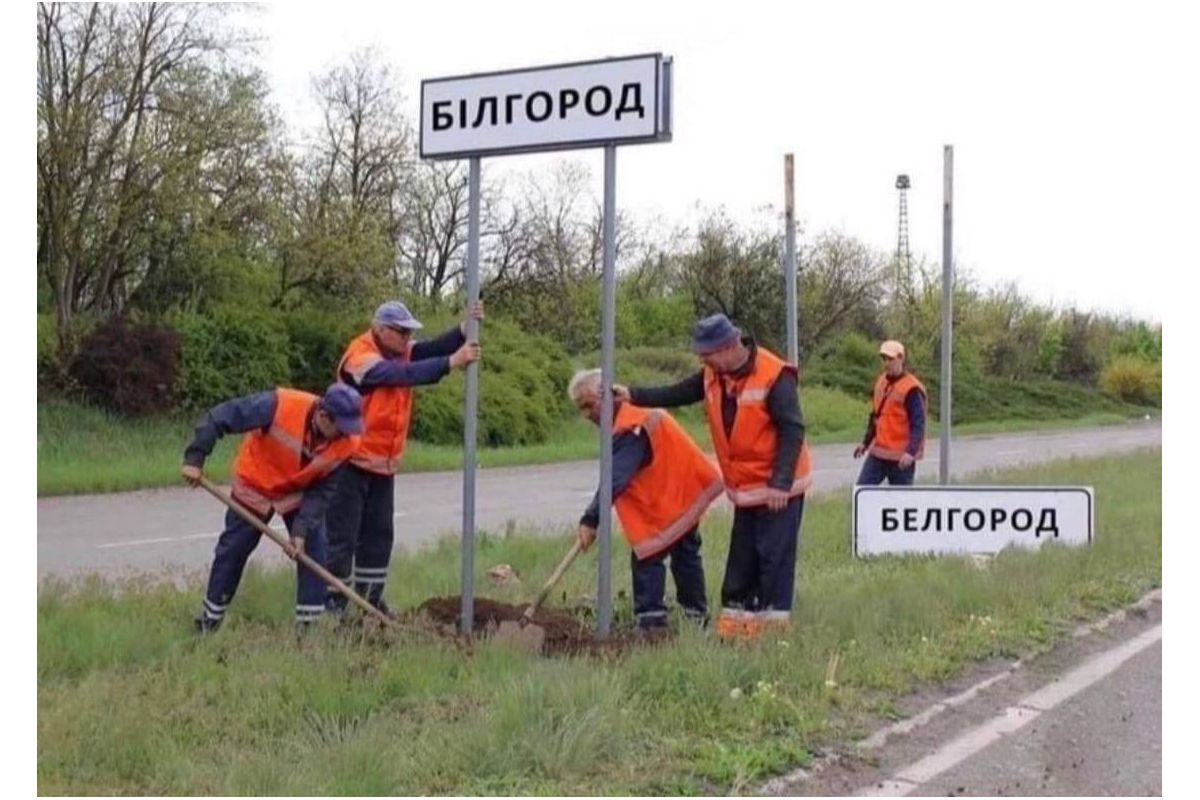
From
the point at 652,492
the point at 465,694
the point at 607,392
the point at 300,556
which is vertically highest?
the point at 607,392

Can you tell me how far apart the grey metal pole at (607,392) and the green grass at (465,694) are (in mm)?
698

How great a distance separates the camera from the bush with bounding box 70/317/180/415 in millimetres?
21344

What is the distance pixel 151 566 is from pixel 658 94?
21.6 ft

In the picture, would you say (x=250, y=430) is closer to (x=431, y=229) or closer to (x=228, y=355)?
(x=228, y=355)

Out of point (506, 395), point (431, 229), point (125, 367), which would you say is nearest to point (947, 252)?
point (125, 367)

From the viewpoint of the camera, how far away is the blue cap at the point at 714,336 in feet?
23.3

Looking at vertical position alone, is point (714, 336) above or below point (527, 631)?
above

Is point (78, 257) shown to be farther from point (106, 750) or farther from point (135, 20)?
point (106, 750)

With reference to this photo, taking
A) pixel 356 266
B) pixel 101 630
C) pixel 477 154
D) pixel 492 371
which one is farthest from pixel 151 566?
pixel 492 371

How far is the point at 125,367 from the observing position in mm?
21391

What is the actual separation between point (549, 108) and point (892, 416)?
19.8 feet

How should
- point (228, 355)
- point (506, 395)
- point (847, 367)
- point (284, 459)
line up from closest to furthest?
1. point (284, 459)
2. point (228, 355)
3. point (506, 395)
4. point (847, 367)

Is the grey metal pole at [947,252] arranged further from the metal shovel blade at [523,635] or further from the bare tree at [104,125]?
the bare tree at [104,125]

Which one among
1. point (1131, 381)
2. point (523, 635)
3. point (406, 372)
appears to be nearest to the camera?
point (523, 635)
